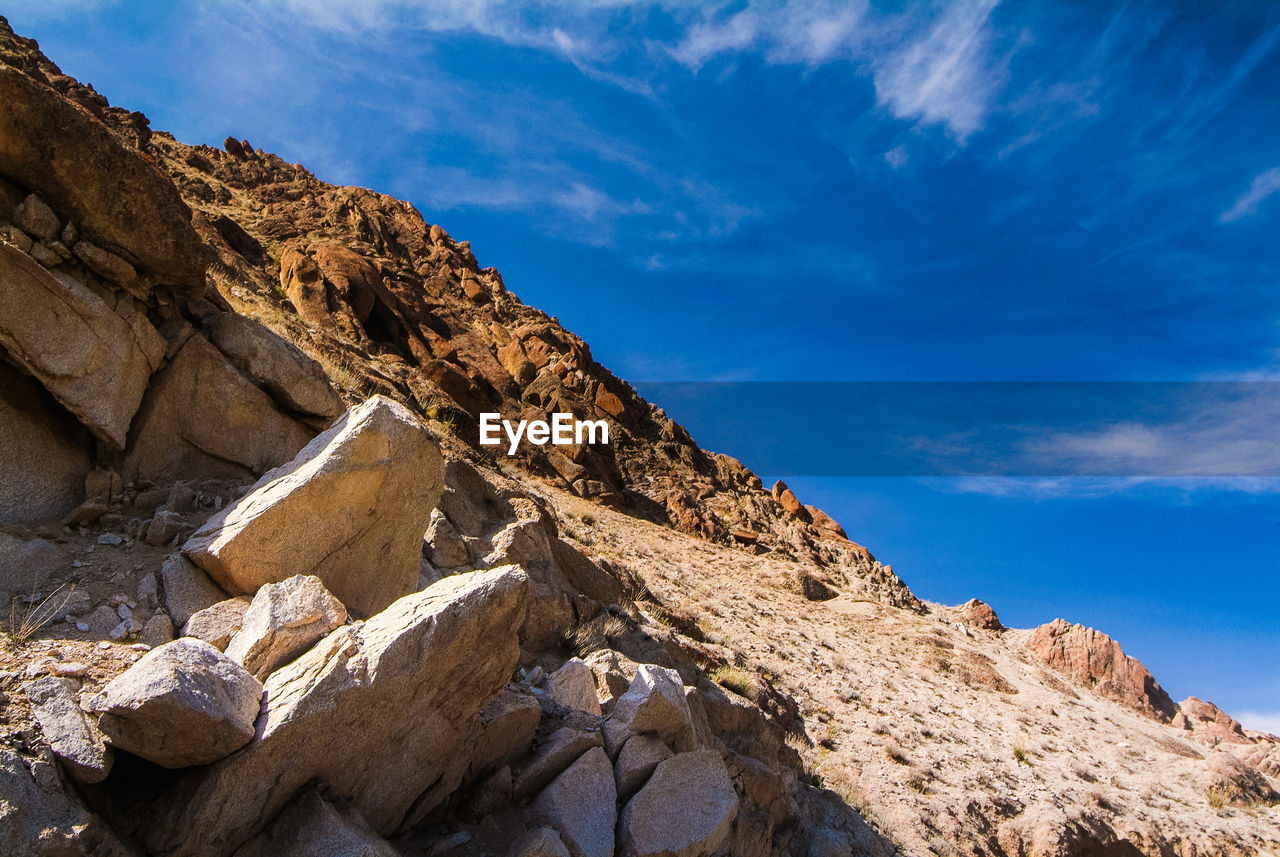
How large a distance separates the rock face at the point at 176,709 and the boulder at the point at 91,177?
4847mm

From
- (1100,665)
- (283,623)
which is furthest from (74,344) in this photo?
(1100,665)

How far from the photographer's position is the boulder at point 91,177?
638cm

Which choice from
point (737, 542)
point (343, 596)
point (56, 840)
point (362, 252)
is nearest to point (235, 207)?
point (362, 252)

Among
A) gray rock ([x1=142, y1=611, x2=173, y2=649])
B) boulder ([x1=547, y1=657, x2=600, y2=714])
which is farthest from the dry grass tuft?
boulder ([x1=547, y1=657, x2=600, y2=714])

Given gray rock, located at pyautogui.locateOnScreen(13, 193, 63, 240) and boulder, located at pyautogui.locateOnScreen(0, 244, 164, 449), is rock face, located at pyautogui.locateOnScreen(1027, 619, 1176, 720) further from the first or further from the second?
gray rock, located at pyautogui.locateOnScreen(13, 193, 63, 240)

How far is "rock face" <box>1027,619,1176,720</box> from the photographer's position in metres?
24.6

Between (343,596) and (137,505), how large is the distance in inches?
80.4

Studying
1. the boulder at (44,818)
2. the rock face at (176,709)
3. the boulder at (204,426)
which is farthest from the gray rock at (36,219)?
the boulder at (44,818)

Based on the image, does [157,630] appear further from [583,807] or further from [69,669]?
[583,807]

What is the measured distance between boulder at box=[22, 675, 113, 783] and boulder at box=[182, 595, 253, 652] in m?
1.18

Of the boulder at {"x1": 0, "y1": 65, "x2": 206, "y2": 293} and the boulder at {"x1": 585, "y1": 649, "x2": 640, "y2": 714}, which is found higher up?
the boulder at {"x1": 0, "y1": 65, "x2": 206, "y2": 293}

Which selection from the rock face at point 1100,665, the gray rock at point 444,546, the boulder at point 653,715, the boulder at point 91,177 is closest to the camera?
the boulder at point 653,715

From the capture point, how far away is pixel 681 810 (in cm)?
561

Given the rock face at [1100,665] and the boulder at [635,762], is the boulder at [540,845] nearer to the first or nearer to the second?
the boulder at [635,762]
